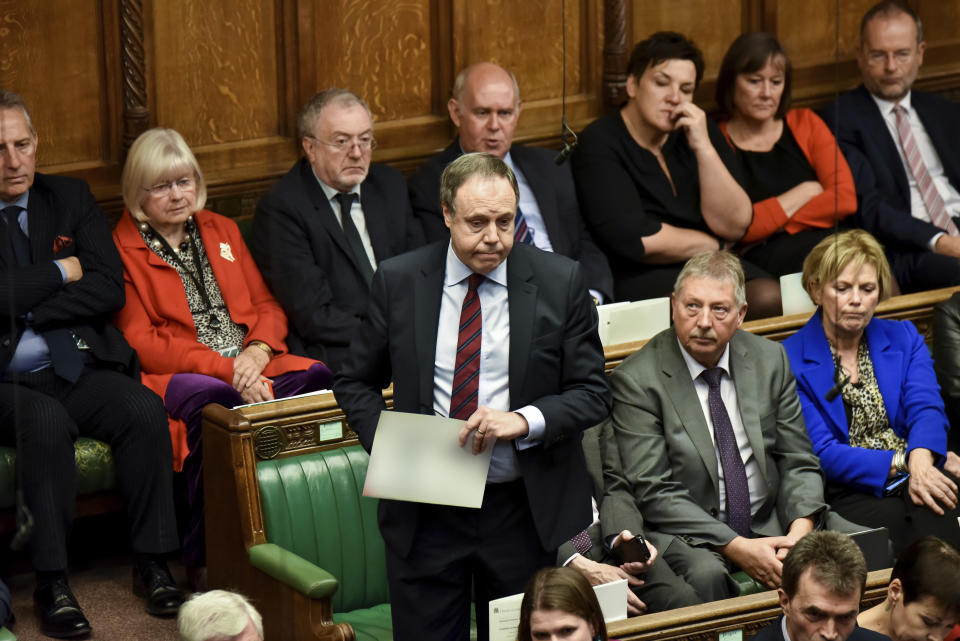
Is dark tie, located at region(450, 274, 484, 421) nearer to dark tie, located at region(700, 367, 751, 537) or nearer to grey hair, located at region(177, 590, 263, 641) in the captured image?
grey hair, located at region(177, 590, 263, 641)

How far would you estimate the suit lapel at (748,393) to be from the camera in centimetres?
408

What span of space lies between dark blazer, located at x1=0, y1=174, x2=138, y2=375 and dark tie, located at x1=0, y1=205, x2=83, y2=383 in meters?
0.02

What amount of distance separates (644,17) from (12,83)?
230 cm

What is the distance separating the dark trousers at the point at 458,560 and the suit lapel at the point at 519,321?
22cm

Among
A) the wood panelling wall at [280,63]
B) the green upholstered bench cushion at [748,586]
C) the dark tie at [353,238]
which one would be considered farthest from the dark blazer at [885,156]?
the green upholstered bench cushion at [748,586]

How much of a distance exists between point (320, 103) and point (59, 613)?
1.74 m

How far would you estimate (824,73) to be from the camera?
20.3 feet

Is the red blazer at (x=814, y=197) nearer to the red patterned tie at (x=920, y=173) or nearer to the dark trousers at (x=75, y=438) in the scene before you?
the red patterned tie at (x=920, y=173)

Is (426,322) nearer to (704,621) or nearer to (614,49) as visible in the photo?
(704,621)

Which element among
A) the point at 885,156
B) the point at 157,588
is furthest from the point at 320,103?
the point at 885,156

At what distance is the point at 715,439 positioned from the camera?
407cm

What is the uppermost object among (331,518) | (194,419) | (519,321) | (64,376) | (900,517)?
(519,321)

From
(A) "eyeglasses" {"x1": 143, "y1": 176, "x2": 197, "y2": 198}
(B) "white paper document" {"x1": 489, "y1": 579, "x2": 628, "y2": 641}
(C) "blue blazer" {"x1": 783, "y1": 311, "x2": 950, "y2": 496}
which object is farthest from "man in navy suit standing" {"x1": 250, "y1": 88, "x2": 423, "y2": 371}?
(B) "white paper document" {"x1": 489, "y1": 579, "x2": 628, "y2": 641}

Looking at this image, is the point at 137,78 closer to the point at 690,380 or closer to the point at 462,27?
the point at 462,27
